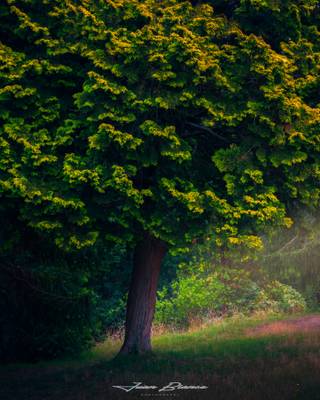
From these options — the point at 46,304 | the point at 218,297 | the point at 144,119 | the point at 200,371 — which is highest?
the point at 144,119

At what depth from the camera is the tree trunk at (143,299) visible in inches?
627

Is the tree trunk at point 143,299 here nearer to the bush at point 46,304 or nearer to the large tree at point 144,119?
the bush at point 46,304

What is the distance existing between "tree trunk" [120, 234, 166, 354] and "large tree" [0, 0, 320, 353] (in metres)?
2.39

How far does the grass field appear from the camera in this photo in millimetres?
10891

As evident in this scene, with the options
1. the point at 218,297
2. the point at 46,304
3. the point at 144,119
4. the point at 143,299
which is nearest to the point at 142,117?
the point at 144,119

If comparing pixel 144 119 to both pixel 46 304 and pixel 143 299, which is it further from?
pixel 46 304

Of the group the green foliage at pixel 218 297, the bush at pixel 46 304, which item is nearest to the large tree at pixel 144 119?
the bush at pixel 46 304

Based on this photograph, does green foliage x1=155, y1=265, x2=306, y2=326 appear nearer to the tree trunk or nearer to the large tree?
the tree trunk

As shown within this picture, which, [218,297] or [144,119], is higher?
[144,119]

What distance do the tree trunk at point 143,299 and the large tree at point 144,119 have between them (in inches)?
93.9

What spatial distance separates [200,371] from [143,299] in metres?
3.40

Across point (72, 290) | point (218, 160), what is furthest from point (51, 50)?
point (72, 290)

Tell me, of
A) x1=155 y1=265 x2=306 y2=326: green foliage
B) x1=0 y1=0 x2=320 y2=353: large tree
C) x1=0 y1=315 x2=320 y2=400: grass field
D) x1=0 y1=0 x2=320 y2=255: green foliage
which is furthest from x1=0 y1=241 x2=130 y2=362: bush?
x1=155 y1=265 x2=306 y2=326: green foliage

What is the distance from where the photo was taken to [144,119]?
41.6 feet
